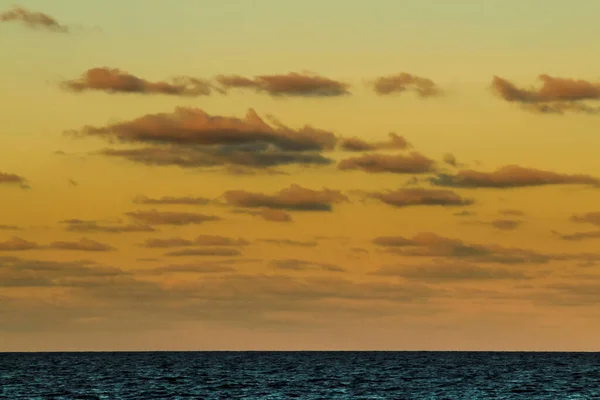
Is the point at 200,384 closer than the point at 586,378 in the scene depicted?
Yes

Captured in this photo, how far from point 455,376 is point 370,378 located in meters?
17.2

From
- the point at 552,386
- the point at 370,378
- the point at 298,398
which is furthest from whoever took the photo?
the point at 370,378

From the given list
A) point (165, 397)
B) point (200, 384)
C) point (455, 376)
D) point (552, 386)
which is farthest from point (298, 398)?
point (455, 376)

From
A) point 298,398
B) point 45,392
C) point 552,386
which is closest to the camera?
point 298,398

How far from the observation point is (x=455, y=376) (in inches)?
6865

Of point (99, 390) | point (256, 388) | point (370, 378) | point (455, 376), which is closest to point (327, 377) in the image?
point (370, 378)

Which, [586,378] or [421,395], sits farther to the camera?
[586,378]

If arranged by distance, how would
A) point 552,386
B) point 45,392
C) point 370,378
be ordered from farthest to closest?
point 370,378, point 552,386, point 45,392

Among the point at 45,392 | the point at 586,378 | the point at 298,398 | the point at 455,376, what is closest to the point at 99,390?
the point at 45,392

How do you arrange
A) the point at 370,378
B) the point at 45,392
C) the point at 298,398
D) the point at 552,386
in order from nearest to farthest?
the point at 298,398, the point at 45,392, the point at 552,386, the point at 370,378

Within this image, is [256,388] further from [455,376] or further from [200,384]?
[455,376]

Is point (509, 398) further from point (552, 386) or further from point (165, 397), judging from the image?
point (165, 397)

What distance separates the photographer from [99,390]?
13400 cm

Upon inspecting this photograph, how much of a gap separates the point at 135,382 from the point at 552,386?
5444 cm
